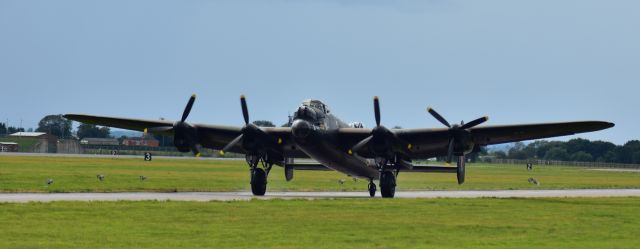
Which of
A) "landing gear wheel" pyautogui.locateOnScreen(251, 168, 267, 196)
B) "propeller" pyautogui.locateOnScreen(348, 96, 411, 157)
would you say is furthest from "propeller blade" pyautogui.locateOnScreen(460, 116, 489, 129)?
"landing gear wheel" pyautogui.locateOnScreen(251, 168, 267, 196)

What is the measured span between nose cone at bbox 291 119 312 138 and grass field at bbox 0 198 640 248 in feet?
16.6

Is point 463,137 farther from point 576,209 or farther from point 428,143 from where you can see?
point 576,209

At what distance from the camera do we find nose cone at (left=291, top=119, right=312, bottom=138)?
1858 inches

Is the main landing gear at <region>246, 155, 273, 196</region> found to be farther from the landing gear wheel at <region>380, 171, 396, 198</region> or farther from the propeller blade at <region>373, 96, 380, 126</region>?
the propeller blade at <region>373, 96, 380, 126</region>

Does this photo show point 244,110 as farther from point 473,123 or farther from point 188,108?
point 473,123

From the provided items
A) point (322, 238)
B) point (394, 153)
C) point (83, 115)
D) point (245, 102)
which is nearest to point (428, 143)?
point (394, 153)

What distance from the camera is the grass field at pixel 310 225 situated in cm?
2658

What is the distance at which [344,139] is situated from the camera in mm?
50750

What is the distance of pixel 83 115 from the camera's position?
54969 millimetres

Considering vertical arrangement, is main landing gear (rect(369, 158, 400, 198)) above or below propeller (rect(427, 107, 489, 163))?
below

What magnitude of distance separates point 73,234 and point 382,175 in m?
25.8

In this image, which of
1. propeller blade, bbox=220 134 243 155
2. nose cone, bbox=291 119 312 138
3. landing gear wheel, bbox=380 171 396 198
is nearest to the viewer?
nose cone, bbox=291 119 312 138

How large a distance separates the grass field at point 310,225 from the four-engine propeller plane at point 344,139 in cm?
603

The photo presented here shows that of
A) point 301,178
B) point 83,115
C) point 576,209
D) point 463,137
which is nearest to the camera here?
point 576,209
